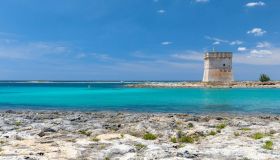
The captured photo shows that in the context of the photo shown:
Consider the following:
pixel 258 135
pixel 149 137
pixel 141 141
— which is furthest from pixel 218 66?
pixel 141 141

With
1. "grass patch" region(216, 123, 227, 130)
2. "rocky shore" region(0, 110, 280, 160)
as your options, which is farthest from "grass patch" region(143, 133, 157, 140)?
"grass patch" region(216, 123, 227, 130)

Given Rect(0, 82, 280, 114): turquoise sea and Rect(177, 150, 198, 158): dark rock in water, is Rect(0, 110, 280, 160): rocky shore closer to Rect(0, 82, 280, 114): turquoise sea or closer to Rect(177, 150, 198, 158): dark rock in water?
Rect(177, 150, 198, 158): dark rock in water

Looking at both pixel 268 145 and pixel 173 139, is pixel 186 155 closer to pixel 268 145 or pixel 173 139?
pixel 173 139

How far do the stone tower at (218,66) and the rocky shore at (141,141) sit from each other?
69531mm

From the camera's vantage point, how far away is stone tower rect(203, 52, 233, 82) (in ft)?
289

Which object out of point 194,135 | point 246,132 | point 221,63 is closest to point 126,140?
point 194,135

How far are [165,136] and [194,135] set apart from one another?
1389mm

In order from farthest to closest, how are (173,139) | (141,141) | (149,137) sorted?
(149,137), (173,139), (141,141)

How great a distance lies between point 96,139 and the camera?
15.2 metres

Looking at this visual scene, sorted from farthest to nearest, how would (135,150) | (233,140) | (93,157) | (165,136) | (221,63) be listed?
(221,63) → (165,136) → (233,140) → (135,150) → (93,157)

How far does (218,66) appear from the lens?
8862 centimetres

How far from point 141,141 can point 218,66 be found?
3012 inches

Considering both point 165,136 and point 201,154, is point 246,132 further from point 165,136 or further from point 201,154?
point 201,154

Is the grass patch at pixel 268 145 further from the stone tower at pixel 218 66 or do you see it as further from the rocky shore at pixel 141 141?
the stone tower at pixel 218 66
